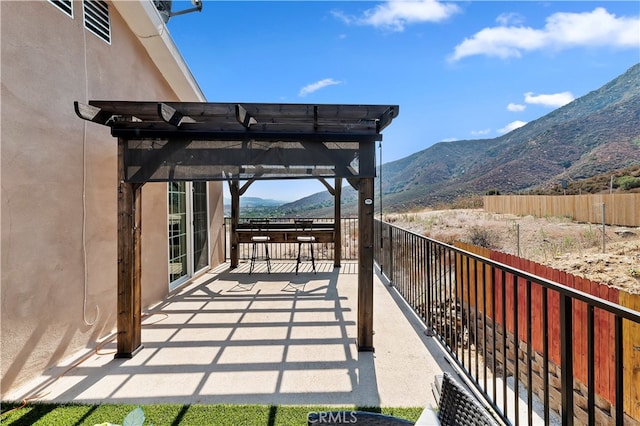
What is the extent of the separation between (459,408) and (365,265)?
191 cm

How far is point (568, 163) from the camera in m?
38.3

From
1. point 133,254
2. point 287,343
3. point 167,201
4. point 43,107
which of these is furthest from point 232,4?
point 287,343

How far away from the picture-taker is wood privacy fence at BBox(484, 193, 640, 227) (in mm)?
13531

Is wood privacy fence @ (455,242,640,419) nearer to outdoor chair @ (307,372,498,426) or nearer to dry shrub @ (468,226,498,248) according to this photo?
outdoor chair @ (307,372,498,426)

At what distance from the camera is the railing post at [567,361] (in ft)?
4.39

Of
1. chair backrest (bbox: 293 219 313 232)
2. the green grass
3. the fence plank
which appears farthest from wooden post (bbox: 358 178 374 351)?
chair backrest (bbox: 293 219 313 232)

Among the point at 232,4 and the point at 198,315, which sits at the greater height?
the point at 232,4

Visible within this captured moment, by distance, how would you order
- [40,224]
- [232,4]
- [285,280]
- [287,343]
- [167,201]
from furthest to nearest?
[232,4], [285,280], [167,201], [287,343], [40,224]

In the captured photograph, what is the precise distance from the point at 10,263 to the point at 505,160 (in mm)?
56476

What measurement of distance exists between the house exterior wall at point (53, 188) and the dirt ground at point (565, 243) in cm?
803

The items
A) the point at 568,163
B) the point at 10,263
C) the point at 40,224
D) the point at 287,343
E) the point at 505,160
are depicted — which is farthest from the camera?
the point at 505,160

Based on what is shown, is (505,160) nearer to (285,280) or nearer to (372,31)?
(372,31)

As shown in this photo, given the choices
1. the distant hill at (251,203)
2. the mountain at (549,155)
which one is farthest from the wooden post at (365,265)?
the mountain at (549,155)

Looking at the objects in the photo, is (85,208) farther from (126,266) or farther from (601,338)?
(601,338)
